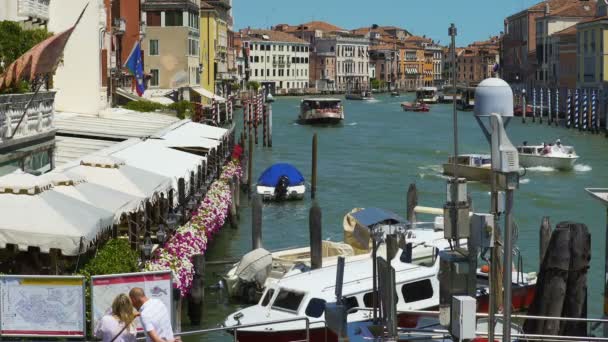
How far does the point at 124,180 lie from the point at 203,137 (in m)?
10.8

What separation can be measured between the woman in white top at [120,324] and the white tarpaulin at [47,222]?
2.37 metres

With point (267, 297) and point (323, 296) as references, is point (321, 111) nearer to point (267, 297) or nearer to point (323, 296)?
point (267, 297)

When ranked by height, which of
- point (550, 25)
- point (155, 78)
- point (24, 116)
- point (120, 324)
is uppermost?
point (550, 25)

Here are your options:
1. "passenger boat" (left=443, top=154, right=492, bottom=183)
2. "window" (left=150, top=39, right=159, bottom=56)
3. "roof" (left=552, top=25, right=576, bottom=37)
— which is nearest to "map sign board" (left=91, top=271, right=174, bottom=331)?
"passenger boat" (left=443, top=154, right=492, bottom=183)

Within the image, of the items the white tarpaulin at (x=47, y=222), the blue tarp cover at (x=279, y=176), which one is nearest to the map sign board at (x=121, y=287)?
the white tarpaulin at (x=47, y=222)

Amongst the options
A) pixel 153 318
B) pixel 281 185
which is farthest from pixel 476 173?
pixel 153 318

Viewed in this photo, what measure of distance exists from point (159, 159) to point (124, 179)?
13.5 feet

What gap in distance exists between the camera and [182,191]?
18.0 metres

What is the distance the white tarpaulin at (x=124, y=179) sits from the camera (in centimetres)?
1334

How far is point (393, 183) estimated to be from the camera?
111 feet

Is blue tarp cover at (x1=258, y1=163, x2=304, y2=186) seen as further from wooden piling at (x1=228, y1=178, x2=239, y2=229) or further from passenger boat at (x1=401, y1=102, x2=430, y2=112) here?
passenger boat at (x1=401, y1=102, x2=430, y2=112)

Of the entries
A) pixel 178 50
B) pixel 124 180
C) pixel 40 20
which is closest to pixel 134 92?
pixel 178 50

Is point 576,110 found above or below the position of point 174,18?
below

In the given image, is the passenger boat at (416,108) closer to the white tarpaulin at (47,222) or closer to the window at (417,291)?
the window at (417,291)
